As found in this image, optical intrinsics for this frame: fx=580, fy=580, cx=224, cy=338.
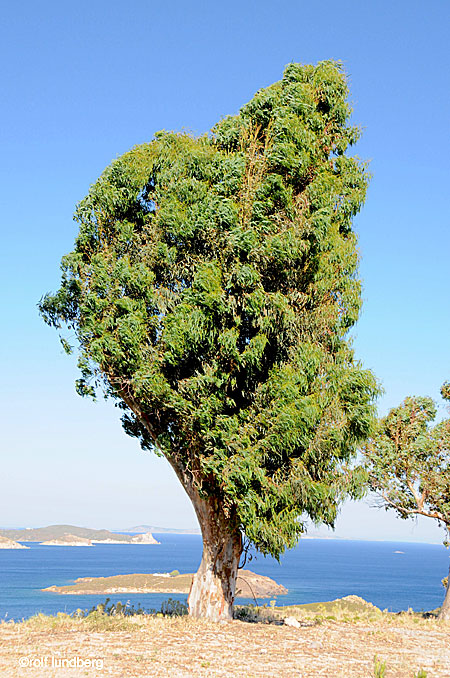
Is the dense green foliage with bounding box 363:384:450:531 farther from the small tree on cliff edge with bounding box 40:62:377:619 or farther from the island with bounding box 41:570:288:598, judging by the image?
the island with bounding box 41:570:288:598

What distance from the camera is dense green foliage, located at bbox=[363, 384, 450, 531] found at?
76.0 ft

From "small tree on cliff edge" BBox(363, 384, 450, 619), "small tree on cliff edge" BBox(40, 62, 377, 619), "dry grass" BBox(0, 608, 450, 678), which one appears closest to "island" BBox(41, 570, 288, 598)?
"small tree on cliff edge" BBox(363, 384, 450, 619)

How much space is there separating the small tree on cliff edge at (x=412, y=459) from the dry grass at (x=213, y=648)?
26.7ft

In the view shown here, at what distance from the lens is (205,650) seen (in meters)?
11.3

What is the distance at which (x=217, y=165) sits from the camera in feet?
51.0

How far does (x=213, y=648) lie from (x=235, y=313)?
7491mm

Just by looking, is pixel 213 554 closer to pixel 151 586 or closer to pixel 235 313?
pixel 235 313

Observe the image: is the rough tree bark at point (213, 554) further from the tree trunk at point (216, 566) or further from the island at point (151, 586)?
the island at point (151, 586)

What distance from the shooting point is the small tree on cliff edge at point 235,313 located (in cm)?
1372

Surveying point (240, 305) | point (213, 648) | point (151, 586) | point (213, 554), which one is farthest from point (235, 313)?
point (151, 586)

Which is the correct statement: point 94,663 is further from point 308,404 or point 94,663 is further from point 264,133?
point 264,133

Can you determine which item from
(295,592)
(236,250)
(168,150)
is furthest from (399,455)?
(295,592)

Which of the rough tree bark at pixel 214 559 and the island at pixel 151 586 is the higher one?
the rough tree bark at pixel 214 559

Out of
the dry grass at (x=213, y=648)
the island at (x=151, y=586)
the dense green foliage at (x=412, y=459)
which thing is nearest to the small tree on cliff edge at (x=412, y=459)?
the dense green foliage at (x=412, y=459)
